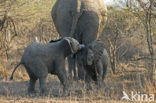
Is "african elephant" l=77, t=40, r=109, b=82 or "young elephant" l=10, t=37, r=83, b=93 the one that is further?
"african elephant" l=77, t=40, r=109, b=82

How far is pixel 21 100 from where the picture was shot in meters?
4.53

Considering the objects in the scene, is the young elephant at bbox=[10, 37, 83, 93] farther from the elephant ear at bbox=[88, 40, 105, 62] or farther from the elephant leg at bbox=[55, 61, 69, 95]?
the elephant ear at bbox=[88, 40, 105, 62]

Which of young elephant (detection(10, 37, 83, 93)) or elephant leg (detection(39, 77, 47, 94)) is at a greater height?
young elephant (detection(10, 37, 83, 93))

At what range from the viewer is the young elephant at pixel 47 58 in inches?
191

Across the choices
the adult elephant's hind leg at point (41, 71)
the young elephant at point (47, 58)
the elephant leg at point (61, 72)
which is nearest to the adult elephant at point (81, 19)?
the young elephant at point (47, 58)

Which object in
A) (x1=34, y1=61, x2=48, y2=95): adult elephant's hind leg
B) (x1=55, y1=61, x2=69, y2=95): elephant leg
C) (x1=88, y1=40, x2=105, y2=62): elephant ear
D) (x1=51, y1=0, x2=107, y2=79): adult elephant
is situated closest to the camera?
(x1=34, y1=61, x2=48, y2=95): adult elephant's hind leg

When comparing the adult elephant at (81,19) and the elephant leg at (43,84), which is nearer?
the elephant leg at (43,84)

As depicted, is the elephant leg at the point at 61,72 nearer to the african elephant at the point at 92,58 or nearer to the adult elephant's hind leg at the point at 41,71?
the adult elephant's hind leg at the point at 41,71

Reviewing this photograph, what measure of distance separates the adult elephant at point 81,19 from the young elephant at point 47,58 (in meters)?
0.98

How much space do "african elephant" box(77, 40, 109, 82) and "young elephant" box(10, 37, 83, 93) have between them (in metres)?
0.16

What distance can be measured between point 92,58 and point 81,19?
49.0 inches

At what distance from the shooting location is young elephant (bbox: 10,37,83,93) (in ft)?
15.9

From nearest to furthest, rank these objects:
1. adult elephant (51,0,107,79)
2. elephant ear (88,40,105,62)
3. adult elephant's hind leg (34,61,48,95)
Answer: adult elephant's hind leg (34,61,48,95), elephant ear (88,40,105,62), adult elephant (51,0,107,79)

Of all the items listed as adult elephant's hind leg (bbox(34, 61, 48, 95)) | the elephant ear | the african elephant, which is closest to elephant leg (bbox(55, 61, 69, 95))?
adult elephant's hind leg (bbox(34, 61, 48, 95))
